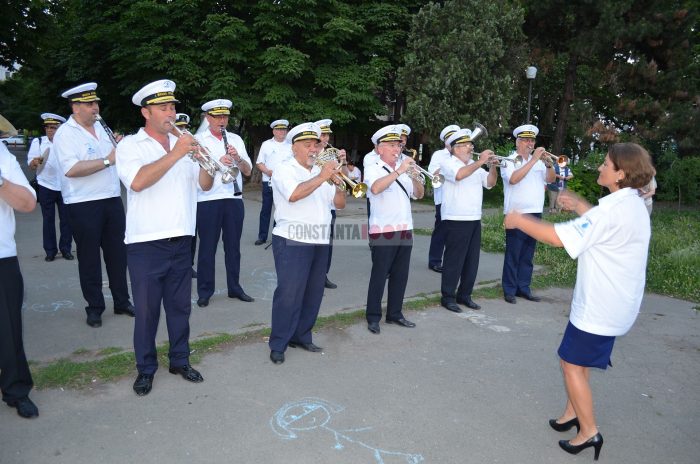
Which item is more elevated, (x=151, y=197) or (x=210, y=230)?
(x=151, y=197)

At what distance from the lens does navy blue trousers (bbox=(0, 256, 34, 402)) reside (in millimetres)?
3566

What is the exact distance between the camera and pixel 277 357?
468cm

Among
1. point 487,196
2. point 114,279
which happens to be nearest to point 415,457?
point 114,279

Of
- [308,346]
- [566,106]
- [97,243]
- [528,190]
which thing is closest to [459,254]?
[528,190]

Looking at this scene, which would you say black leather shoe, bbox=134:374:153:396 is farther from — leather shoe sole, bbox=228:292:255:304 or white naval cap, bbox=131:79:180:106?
leather shoe sole, bbox=228:292:255:304

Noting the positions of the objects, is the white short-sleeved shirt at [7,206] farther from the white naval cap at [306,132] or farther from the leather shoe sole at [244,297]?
the leather shoe sole at [244,297]

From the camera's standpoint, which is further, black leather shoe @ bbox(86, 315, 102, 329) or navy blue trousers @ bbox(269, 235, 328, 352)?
black leather shoe @ bbox(86, 315, 102, 329)

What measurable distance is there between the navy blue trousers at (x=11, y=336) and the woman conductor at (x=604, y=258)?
3315 millimetres

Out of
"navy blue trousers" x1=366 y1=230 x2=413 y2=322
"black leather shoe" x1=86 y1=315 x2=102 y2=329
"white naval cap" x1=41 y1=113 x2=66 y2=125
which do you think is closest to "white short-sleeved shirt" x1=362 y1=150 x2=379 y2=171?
"navy blue trousers" x1=366 y1=230 x2=413 y2=322

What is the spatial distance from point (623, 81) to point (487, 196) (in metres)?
6.79

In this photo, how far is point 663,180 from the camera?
17953 millimetres

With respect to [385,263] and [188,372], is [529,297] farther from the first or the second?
[188,372]

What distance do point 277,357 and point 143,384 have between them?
113 centimetres

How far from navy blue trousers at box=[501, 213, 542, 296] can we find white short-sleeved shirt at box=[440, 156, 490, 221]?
30.8 inches
